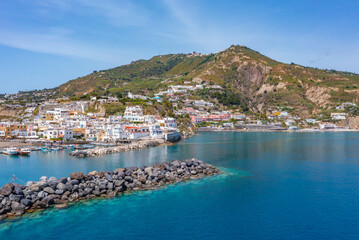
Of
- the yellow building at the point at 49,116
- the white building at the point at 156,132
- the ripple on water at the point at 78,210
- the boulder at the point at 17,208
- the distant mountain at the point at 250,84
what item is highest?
the distant mountain at the point at 250,84

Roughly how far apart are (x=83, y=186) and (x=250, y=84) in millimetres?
132481

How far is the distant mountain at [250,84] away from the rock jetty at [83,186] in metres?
84.2

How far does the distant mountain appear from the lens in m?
117

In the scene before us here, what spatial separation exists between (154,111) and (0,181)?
165 feet

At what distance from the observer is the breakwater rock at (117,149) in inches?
1427

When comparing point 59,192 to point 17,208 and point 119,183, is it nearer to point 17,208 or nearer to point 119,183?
point 17,208

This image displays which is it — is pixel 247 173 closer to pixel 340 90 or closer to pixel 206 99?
pixel 206 99

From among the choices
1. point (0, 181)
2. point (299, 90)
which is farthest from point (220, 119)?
point (0, 181)

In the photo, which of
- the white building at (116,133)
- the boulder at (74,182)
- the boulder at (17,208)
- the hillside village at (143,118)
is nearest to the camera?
the boulder at (17,208)

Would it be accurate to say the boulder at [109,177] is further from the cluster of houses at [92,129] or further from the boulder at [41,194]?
the cluster of houses at [92,129]

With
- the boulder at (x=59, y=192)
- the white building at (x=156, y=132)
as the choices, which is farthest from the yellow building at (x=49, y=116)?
the boulder at (x=59, y=192)

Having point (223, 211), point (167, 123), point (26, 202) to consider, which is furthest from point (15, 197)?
point (167, 123)

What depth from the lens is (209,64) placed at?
516ft

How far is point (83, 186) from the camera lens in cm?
1917
